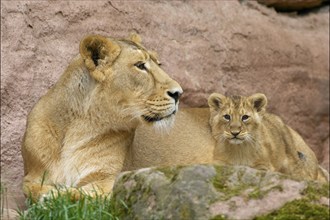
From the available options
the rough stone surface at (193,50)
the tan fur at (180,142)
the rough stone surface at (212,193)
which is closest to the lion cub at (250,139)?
the tan fur at (180,142)

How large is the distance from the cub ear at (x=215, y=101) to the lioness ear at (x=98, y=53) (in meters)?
1.85

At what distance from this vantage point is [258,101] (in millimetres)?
8656

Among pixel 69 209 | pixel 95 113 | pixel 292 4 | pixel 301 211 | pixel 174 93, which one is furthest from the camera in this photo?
pixel 292 4

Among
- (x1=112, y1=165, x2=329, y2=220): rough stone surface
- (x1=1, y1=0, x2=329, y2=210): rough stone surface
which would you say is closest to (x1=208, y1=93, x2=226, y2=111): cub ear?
(x1=1, y1=0, x2=329, y2=210): rough stone surface

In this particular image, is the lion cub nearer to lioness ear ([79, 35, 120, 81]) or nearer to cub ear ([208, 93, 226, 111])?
cub ear ([208, 93, 226, 111])

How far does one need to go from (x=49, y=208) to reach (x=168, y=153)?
2355 mm

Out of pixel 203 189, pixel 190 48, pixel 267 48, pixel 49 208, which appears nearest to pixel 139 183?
pixel 203 189

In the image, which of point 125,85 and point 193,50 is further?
point 193,50

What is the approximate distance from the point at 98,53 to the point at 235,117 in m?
1.85

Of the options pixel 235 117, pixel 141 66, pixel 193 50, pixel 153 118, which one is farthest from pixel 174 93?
pixel 193 50

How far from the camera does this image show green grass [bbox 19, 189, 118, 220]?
233 inches

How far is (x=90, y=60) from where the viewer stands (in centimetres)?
697

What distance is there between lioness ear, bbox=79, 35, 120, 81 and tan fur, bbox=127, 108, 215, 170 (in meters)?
1.16

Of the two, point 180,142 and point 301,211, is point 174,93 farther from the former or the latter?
point 301,211
